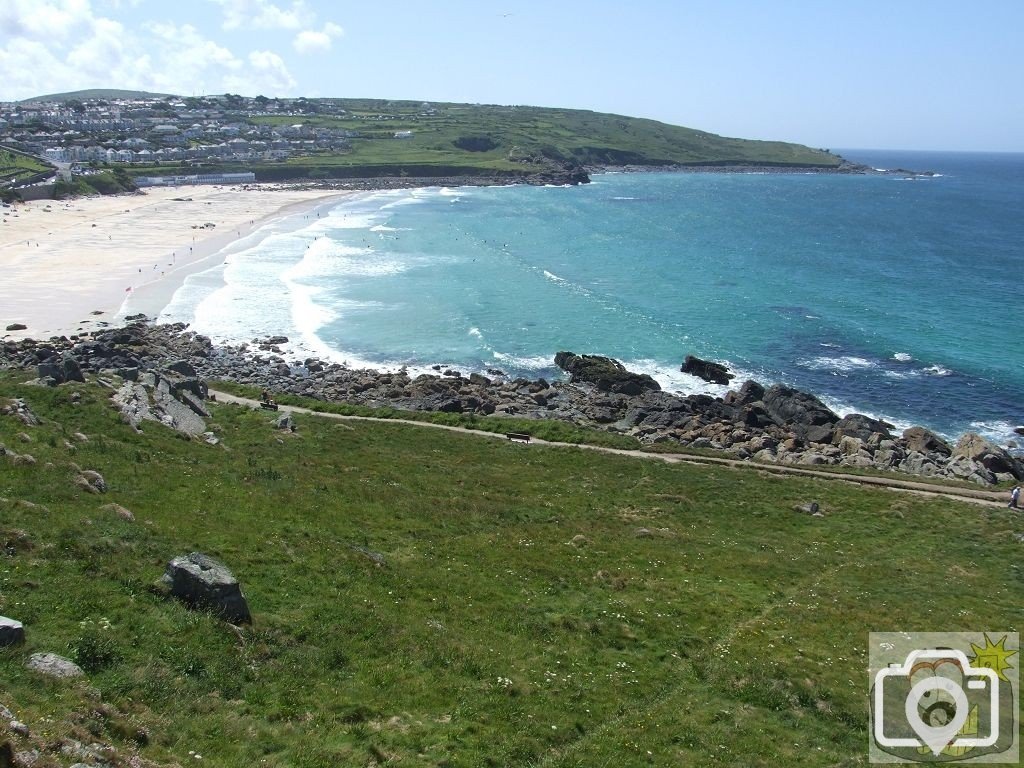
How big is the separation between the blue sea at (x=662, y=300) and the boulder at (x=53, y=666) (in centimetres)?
4842

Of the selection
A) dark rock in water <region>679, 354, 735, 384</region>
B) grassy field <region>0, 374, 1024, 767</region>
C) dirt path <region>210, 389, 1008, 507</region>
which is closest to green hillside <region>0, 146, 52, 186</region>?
dirt path <region>210, 389, 1008, 507</region>

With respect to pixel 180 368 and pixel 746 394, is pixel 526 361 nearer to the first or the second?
pixel 746 394

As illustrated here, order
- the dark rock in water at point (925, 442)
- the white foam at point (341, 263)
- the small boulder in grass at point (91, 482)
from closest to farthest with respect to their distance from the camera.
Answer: the small boulder in grass at point (91, 482) → the dark rock in water at point (925, 442) → the white foam at point (341, 263)

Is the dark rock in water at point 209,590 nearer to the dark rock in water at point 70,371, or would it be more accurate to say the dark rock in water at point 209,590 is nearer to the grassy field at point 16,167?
the dark rock in water at point 70,371

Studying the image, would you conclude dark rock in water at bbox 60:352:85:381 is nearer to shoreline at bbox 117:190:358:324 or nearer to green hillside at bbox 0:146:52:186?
shoreline at bbox 117:190:358:324

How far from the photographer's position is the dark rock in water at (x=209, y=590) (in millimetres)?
16062

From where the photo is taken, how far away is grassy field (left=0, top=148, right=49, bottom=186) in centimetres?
15088

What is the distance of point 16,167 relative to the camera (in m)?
164

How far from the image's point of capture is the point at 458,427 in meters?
44.0

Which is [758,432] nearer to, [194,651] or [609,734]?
[609,734]

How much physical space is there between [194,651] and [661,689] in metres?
10.5

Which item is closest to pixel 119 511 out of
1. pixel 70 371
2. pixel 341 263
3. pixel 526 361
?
pixel 70 371

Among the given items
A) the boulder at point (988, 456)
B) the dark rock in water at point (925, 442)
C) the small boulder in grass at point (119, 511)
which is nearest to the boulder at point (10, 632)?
the small boulder in grass at point (119, 511)

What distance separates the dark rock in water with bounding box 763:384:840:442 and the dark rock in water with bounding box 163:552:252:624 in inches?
1585
